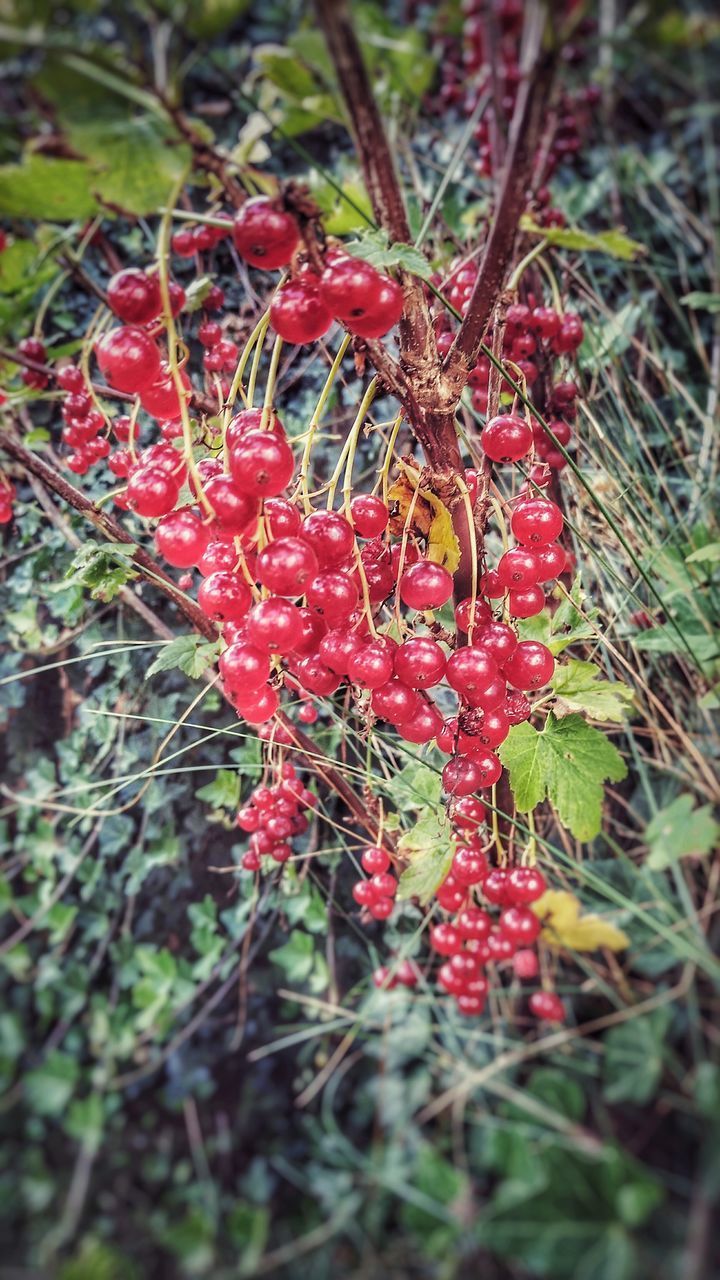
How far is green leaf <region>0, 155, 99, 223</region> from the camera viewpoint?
1.70 ft

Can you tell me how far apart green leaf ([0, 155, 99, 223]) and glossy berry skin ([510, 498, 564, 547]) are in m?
0.45

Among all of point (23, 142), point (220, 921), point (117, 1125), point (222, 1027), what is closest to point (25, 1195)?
point (117, 1125)

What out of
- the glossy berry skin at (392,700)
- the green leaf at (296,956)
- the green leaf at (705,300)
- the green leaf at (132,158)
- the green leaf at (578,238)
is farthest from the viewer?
the green leaf at (705,300)

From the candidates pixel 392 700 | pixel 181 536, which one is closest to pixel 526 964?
pixel 392 700

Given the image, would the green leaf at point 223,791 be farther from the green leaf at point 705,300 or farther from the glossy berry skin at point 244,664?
the green leaf at point 705,300

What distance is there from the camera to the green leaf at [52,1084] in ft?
2.24

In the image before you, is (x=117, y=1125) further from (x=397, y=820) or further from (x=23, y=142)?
(x=23, y=142)

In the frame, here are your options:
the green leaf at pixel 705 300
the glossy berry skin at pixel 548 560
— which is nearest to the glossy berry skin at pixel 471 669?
the glossy berry skin at pixel 548 560

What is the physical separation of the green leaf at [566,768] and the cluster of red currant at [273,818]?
1.07ft

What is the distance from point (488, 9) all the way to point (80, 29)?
0.92 feet

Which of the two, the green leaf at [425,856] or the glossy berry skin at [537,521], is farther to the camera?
the green leaf at [425,856]

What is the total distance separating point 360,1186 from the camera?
0.62 m

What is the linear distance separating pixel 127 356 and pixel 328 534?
0.73 feet

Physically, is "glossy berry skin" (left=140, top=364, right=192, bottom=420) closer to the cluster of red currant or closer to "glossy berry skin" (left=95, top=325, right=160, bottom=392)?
"glossy berry skin" (left=95, top=325, right=160, bottom=392)
